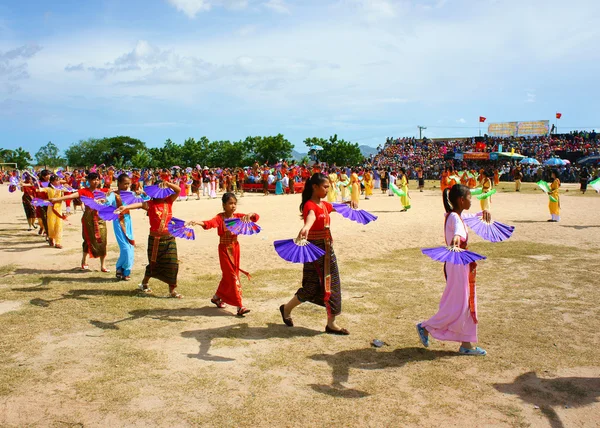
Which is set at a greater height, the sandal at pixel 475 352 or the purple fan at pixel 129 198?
the purple fan at pixel 129 198

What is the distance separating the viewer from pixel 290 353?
5129 mm

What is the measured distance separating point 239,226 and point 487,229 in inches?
121

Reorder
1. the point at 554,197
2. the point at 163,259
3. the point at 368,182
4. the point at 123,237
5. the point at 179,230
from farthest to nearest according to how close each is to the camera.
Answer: the point at 368,182 < the point at 554,197 < the point at 123,237 < the point at 163,259 < the point at 179,230

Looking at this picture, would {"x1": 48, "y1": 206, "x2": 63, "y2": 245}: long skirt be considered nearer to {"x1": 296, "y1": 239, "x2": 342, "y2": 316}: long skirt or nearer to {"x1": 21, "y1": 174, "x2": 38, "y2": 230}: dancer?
{"x1": 21, "y1": 174, "x2": 38, "y2": 230}: dancer

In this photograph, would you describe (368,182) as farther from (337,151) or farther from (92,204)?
(337,151)

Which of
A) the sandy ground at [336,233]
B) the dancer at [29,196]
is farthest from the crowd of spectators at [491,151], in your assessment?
the dancer at [29,196]

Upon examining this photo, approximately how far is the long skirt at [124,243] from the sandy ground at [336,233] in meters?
0.44

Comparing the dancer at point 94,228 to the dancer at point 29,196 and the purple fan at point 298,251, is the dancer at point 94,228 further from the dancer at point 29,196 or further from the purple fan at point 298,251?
the dancer at point 29,196

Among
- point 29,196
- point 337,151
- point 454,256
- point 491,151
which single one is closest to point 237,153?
point 337,151

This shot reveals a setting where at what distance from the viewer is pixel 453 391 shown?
14.0 feet

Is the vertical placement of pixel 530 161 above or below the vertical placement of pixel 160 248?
above

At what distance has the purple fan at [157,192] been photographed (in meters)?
7.23

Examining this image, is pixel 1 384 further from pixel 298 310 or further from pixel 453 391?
pixel 453 391

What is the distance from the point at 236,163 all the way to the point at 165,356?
60.0m
